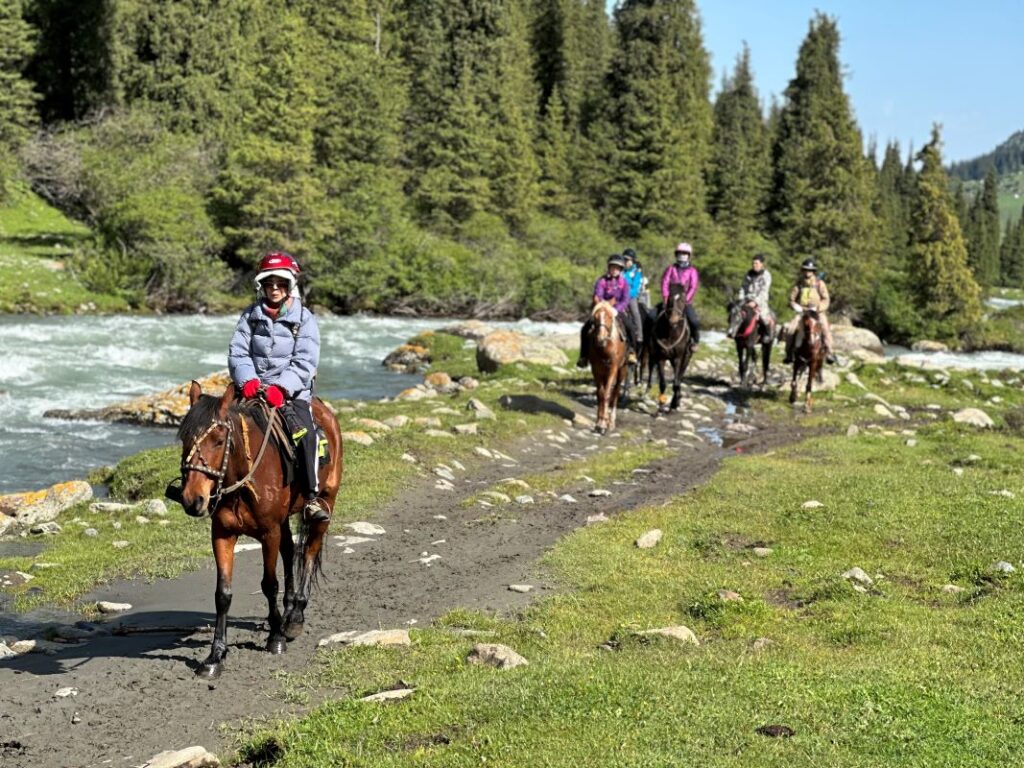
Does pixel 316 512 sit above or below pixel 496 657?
above

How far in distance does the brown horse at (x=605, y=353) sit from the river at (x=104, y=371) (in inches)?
330

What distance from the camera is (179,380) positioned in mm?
28344

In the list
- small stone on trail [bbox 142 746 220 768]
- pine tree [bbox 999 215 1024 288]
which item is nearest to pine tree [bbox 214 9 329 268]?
small stone on trail [bbox 142 746 220 768]

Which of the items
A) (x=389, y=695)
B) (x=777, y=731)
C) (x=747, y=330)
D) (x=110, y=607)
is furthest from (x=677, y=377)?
(x=777, y=731)

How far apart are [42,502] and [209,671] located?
298 inches

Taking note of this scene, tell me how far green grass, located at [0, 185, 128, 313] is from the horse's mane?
3471cm

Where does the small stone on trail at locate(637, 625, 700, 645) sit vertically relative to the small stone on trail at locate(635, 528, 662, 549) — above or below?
above

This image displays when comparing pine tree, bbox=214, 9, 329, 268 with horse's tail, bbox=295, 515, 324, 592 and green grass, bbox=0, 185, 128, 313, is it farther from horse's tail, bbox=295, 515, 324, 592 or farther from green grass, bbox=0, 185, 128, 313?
horse's tail, bbox=295, 515, 324, 592

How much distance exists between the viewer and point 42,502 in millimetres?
14469

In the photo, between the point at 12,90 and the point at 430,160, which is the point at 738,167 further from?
the point at 12,90

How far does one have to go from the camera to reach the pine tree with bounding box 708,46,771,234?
81000 mm

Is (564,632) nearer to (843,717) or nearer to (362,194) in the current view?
(843,717)

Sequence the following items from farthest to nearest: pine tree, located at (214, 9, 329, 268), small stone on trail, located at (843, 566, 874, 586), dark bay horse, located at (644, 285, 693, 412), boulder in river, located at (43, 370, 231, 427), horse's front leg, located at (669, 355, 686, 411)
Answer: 1. pine tree, located at (214, 9, 329, 268)
2. horse's front leg, located at (669, 355, 686, 411)
3. dark bay horse, located at (644, 285, 693, 412)
4. boulder in river, located at (43, 370, 231, 427)
5. small stone on trail, located at (843, 566, 874, 586)

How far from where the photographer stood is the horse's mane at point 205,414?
8109 millimetres
